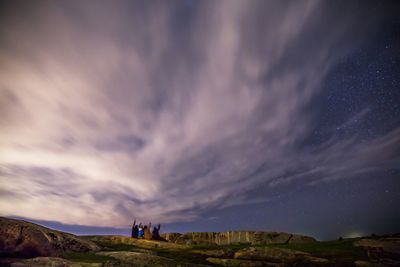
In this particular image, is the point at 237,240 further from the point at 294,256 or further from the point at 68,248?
the point at 68,248

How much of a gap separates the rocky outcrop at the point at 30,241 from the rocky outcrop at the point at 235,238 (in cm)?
2949

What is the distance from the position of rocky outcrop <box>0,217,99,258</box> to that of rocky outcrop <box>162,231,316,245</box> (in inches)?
1161

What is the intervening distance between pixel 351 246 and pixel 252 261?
12.5 metres

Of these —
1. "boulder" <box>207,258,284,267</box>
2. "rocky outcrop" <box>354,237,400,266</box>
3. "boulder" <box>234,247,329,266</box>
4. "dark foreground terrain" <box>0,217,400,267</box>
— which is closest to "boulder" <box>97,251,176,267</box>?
"dark foreground terrain" <box>0,217,400,267</box>

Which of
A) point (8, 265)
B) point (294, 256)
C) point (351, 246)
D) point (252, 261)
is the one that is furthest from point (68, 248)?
point (351, 246)

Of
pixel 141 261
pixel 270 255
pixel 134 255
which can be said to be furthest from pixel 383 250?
pixel 134 255

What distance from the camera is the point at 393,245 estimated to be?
2225 centimetres

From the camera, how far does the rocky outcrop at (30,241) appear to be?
18.4 meters

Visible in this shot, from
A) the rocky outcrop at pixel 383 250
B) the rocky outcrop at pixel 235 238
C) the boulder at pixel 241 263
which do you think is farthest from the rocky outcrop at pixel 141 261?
the rocky outcrop at pixel 235 238

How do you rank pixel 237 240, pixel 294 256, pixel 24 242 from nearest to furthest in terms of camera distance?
pixel 24 242 < pixel 294 256 < pixel 237 240

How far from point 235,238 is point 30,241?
36704 millimetres

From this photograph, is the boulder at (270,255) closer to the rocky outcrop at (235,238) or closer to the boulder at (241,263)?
the boulder at (241,263)

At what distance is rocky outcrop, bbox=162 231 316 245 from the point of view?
4238 centimetres

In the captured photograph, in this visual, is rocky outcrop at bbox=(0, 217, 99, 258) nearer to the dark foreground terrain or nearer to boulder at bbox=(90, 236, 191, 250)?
the dark foreground terrain
